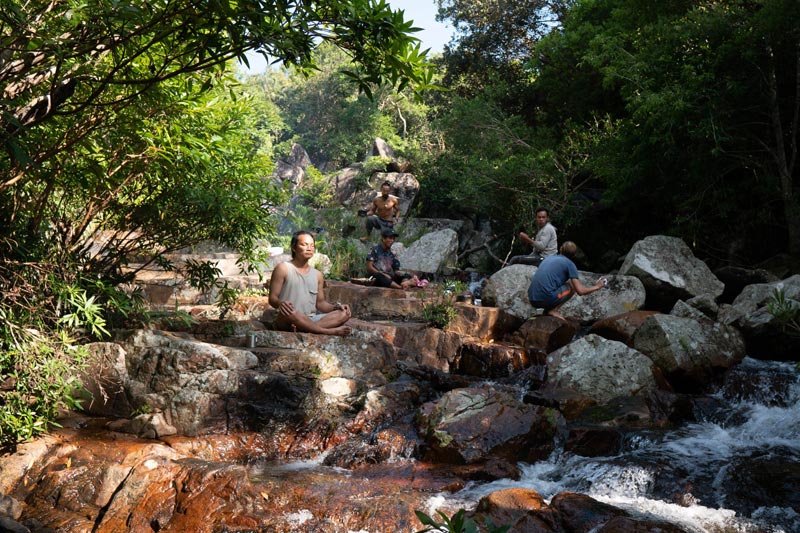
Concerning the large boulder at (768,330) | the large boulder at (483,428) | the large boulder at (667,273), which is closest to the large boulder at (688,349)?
the large boulder at (768,330)

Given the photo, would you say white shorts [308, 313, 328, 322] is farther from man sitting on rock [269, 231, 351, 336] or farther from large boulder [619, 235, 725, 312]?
large boulder [619, 235, 725, 312]

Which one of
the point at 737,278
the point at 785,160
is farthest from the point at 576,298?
the point at 785,160

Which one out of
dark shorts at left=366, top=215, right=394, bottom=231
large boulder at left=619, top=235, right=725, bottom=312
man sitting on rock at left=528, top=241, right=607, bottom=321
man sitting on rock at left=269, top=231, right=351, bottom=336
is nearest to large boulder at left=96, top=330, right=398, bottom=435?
man sitting on rock at left=269, top=231, right=351, bottom=336

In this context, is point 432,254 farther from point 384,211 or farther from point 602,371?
point 602,371

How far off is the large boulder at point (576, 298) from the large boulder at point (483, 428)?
465 cm

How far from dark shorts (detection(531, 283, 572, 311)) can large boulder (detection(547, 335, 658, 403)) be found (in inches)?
77.1

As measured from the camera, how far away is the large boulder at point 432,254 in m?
15.2

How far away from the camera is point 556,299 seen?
986 centimetres

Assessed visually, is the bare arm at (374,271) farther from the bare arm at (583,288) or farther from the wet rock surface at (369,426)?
the bare arm at (583,288)

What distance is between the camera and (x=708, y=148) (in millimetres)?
11977

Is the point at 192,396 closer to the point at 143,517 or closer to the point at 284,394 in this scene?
the point at 284,394

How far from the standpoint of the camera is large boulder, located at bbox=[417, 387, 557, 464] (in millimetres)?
5781

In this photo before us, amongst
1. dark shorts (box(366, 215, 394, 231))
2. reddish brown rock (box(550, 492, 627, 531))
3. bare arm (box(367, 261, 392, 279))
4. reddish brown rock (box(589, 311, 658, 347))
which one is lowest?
reddish brown rock (box(550, 492, 627, 531))

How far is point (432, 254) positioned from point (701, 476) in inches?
407
